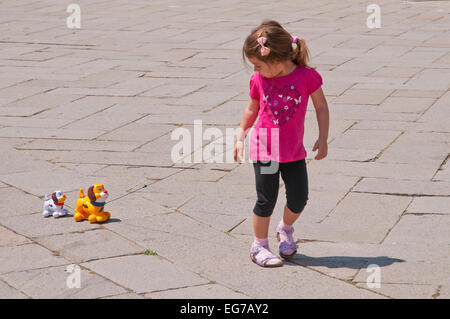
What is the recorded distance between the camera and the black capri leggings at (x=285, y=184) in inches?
167

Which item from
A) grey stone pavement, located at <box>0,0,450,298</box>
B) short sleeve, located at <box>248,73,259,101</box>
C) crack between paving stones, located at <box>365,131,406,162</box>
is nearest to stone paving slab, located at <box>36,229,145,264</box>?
grey stone pavement, located at <box>0,0,450,298</box>

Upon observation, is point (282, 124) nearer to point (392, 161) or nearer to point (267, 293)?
point (267, 293)

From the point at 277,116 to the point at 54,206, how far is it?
5.16 ft

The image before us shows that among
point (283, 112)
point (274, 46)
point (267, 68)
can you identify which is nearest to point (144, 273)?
point (283, 112)

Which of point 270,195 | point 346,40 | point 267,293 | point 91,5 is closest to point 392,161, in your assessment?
point 270,195

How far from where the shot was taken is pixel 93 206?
4.81 m

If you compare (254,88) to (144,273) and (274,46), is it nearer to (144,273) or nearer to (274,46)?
(274,46)

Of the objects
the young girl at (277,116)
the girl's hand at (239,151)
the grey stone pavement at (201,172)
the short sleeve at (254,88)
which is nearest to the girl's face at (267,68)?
the young girl at (277,116)

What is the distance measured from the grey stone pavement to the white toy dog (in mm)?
80

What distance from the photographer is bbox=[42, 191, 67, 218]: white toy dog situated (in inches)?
190

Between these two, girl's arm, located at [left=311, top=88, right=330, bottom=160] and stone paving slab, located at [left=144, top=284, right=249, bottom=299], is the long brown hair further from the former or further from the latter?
stone paving slab, located at [left=144, top=284, right=249, bottom=299]

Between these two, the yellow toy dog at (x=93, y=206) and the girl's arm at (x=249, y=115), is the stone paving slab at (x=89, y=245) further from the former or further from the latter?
the girl's arm at (x=249, y=115)

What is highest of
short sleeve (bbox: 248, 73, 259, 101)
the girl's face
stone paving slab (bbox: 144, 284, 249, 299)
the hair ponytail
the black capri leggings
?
the hair ponytail

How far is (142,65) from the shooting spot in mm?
9992
